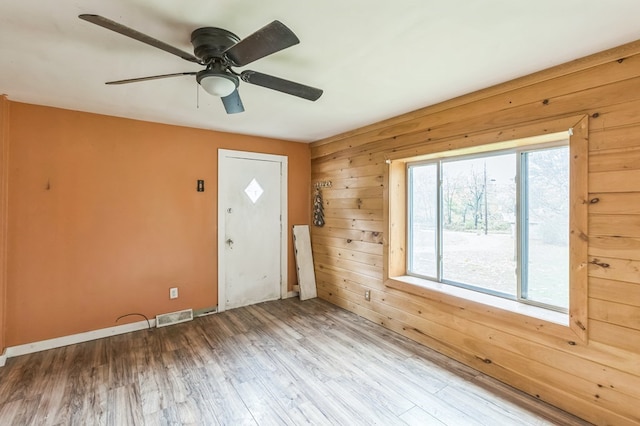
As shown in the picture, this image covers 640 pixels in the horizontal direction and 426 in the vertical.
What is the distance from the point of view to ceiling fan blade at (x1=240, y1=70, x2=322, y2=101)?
5.78 feet

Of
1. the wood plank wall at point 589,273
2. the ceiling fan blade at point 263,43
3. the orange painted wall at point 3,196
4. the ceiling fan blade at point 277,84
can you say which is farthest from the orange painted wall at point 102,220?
the wood plank wall at point 589,273

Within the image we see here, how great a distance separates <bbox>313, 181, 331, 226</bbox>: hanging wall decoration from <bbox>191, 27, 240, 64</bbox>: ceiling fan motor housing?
2.70 m

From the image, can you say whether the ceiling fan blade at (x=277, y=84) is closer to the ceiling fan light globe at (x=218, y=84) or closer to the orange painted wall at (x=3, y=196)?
the ceiling fan light globe at (x=218, y=84)

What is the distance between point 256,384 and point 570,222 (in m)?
2.57

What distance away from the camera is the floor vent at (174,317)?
3.36 metres

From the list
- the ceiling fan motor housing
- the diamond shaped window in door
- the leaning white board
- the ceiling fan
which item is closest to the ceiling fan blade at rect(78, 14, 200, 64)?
the ceiling fan

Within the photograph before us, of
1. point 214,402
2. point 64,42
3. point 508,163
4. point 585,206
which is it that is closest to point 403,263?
point 508,163

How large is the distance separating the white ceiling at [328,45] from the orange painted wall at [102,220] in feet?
1.41

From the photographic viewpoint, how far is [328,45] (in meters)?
1.76

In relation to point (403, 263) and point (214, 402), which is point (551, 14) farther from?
point (214, 402)

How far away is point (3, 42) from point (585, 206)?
3.75 m

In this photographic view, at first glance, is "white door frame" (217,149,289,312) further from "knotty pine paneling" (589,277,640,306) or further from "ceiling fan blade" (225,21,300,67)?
"knotty pine paneling" (589,277,640,306)

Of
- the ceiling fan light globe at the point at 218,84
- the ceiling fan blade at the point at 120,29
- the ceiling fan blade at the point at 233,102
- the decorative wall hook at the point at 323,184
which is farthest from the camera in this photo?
Result: the decorative wall hook at the point at 323,184

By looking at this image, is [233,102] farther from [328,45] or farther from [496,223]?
[496,223]
